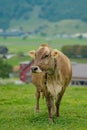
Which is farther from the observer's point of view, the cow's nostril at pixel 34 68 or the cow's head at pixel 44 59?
the cow's head at pixel 44 59

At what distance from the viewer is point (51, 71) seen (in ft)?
40.8

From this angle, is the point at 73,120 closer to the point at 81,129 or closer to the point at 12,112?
the point at 81,129

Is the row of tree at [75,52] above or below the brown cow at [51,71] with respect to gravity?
below

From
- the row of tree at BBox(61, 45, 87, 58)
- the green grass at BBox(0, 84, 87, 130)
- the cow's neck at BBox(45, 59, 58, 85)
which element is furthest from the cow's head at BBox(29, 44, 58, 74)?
the row of tree at BBox(61, 45, 87, 58)

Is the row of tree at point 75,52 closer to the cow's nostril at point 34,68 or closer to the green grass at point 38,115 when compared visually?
the green grass at point 38,115

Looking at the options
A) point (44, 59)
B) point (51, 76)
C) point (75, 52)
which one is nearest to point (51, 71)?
point (51, 76)

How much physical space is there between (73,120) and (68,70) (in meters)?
1.35

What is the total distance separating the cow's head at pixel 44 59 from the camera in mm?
11773

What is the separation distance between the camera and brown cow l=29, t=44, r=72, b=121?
39.1 ft

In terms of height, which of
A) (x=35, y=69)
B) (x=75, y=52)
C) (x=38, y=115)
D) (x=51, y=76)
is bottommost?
(x=75, y=52)

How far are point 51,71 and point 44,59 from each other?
2.03 feet

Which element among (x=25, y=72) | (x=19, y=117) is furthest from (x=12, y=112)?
(x=25, y=72)

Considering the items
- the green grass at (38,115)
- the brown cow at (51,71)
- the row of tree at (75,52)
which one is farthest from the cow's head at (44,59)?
the row of tree at (75,52)

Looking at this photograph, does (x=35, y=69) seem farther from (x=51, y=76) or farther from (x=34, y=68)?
(x=51, y=76)
